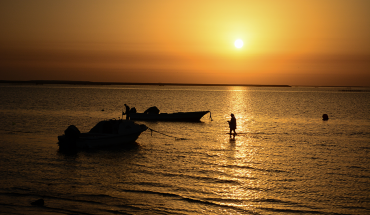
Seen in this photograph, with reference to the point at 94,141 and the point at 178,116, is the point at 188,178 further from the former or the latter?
the point at 178,116

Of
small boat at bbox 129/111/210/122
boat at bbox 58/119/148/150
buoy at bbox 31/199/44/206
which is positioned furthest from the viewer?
small boat at bbox 129/111/210/122

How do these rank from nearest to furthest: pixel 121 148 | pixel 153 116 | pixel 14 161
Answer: pixel 14 161 → pixel 121 148 → pixel 153 116

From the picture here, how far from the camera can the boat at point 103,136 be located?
24.8 meters

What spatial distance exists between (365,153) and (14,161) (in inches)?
967

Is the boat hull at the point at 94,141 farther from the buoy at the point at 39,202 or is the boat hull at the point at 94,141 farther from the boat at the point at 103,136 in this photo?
the buoy at the point at 39,202

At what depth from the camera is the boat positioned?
24781mm

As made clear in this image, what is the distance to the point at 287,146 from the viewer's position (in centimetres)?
2758

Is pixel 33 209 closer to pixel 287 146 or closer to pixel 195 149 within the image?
pixel 195 149

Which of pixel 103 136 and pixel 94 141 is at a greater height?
pixel 103 136

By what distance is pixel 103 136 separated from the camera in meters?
25.8

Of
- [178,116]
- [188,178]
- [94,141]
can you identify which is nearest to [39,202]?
[188,178]

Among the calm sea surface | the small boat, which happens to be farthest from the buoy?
the small boat

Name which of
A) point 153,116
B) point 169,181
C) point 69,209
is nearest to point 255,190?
point 169,181

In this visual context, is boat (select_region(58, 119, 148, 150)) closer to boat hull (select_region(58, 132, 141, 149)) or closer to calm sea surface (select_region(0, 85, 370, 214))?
boat hull (select_region(58, 132, 141, 149))
